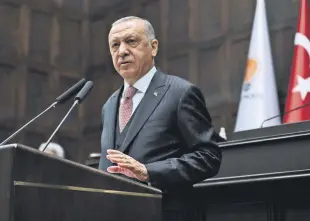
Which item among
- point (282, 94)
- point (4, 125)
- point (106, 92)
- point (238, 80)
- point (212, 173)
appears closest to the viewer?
point (212, 173)

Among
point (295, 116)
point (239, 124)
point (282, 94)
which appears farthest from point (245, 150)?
point (282, 94)

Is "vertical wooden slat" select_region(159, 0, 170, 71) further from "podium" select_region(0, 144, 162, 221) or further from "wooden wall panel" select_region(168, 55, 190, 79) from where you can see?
"podium" select_region(0, 144, 162, 221)

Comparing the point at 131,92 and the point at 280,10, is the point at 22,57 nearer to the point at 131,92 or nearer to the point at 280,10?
the point at 280,10

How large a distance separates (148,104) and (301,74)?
3.13 m

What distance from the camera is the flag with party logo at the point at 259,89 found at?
5066mm

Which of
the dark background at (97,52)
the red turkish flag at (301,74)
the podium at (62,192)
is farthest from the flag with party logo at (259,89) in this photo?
the podium at (62,192)

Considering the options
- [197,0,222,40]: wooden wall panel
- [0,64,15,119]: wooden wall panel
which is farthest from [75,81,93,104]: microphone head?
[0,64,15,119]: wooden wall panel

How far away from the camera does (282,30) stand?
18.5ft

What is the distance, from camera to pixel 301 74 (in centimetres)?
495

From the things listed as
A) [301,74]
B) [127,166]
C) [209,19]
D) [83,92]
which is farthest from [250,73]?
[127,166]

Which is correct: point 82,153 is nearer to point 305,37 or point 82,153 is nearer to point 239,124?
point 239,124

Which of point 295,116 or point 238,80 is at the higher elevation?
point 238,80

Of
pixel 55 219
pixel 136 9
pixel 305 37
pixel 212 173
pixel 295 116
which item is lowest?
pixel 55 219

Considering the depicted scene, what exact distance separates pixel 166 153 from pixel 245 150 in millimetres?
1547
